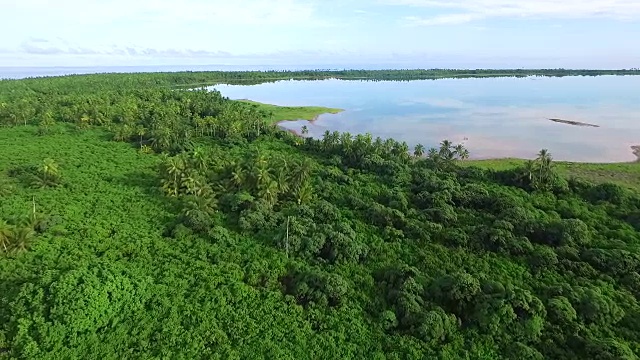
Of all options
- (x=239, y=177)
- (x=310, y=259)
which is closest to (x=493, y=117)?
(x=239, y=177)

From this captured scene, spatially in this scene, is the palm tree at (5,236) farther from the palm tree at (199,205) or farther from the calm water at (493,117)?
the calm water at (493,117)

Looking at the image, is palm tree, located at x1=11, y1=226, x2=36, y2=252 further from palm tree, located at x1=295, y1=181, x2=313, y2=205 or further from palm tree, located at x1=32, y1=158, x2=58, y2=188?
palm tree, located at x1=295, y1=181, x2=313, y2=205

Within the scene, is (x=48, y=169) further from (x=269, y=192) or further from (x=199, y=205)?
(x=269, y=192)

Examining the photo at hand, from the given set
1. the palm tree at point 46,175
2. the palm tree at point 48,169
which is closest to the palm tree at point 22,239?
the palm tree at point 46,175

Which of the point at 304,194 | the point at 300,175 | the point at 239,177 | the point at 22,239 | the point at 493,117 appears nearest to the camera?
the point at 22,239

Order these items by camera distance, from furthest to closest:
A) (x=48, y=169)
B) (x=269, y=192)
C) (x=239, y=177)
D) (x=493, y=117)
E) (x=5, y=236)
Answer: (x=493, y=117)
(x=239, y=177)
(x=48, y=169)
(x=269, y=192)
(x=5, y=236)

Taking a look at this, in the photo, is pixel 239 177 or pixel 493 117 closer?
pixel 239 177

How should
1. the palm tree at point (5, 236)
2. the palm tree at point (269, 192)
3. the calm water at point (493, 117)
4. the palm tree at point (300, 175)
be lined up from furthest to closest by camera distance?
1. the calm water at point (493, 117)
2. the palm tree at point (300, 175)
3. the palm tree at point (269, 192)
4. the palm tree at point (5, 236)
